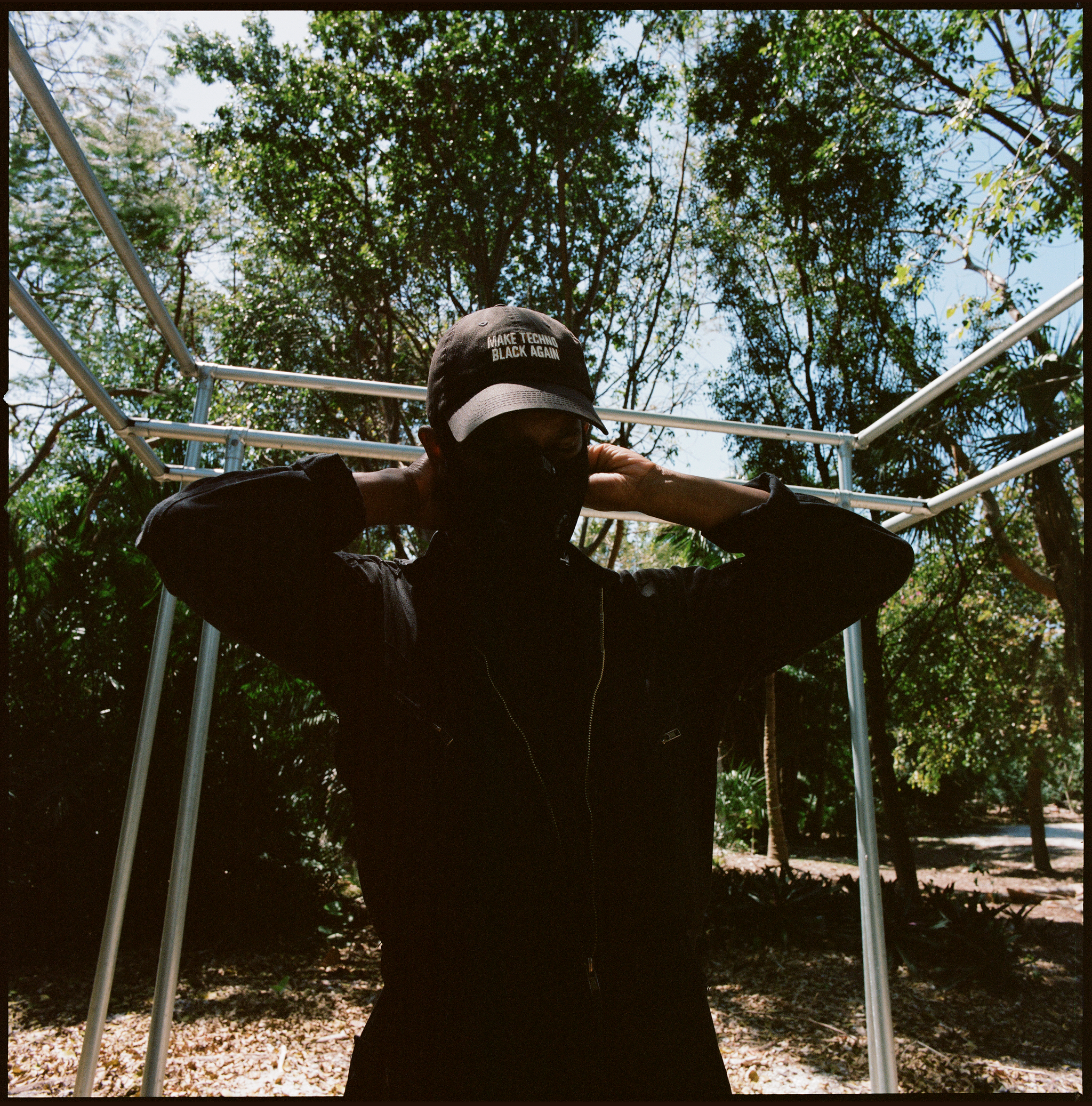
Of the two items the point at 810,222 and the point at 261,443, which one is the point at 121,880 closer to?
the point at 261,443

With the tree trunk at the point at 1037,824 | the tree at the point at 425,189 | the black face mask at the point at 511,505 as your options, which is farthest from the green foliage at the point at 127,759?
the tree trunk at the point at 1037,824

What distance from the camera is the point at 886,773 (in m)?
7.03

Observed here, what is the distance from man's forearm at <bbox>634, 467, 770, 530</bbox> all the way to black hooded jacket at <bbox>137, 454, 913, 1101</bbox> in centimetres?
5

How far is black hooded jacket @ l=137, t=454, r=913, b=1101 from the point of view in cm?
112

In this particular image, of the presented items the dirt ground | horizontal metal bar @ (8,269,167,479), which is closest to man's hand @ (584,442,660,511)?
horizontal metal bar @ (8,269,167,479)

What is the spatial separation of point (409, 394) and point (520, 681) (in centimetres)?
161

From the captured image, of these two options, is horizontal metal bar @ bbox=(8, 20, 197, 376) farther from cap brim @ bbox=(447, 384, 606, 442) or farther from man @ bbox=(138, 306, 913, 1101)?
cap brim @ bbox=(447, 384, 606, 442)

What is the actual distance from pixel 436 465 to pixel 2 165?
0.82 m

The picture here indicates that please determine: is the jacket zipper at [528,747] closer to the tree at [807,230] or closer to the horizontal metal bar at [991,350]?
the horizontal metal bar at [991,350]

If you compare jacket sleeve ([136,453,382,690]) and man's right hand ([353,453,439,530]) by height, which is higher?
man's right hand ([353,453,439,530])

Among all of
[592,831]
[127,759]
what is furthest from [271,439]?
[127,759]

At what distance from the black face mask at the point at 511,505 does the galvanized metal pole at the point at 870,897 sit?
161 centimetres

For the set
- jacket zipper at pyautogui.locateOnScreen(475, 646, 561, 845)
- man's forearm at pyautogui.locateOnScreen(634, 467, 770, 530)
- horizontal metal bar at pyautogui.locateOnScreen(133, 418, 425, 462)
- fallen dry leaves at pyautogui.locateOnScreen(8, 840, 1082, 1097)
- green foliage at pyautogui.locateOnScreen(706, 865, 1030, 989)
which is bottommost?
fallen dry leaves at pyautogui.locateOnScreen(8, 840, 1082, 1097)

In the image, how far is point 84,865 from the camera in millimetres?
5793
